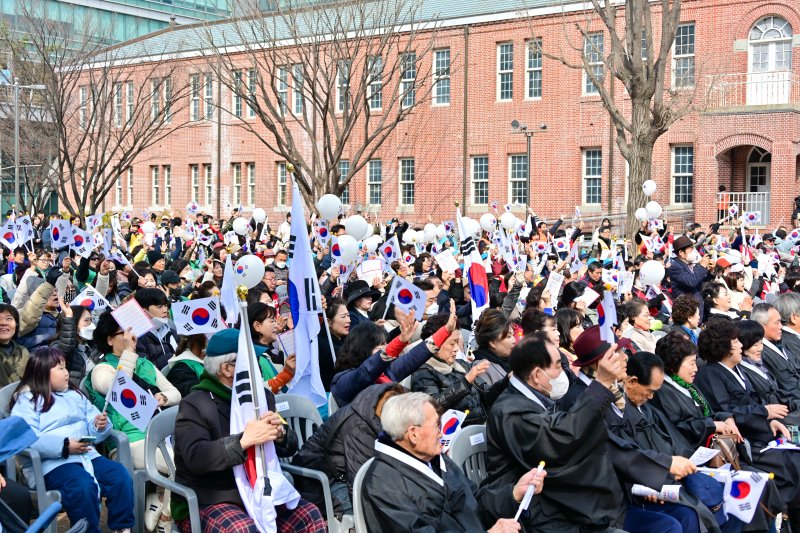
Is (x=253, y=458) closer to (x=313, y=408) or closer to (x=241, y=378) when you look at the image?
(x=241, y=378)

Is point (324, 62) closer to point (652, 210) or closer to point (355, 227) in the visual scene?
point (652, 210)

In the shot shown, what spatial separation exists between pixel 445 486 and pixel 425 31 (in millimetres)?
32171

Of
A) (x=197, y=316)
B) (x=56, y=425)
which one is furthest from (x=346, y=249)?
(x=56, y=425)

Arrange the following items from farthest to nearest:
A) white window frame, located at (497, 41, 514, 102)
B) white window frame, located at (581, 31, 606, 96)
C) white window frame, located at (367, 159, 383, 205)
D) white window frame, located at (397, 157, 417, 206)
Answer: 1. white window frame, located at (367, 159, 383, 205)
2. white window frame, located at (397, 157, 417, 206)
3. white window frame, located at (497, 41, 514, 102)
4. white window frame, located at (581, 31, 606, 96)

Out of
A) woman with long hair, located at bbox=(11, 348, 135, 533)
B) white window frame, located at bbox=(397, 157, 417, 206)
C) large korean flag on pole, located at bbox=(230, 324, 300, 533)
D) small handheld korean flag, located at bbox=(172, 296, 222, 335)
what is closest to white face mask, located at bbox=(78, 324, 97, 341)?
small handheld korean flag, located at bbox=(172, 296, 222, 335)

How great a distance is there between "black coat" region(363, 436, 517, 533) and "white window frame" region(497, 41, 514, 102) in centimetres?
3176

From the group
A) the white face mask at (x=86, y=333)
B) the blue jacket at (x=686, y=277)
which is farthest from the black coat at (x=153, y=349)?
Result: the blue jacket at (x=686, y=277)

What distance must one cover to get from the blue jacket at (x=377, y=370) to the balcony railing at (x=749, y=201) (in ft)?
84.3

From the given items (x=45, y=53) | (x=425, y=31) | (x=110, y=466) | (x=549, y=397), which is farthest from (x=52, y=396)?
(x=425, y=31)

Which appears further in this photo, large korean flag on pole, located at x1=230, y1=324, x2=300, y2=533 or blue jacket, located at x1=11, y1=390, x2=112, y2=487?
blue jacket, located at x1=11, y1=390, x2=112, y2=487

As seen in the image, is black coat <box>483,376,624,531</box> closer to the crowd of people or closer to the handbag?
the crowd of people

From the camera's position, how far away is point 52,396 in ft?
19.9

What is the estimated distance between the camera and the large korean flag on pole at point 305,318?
22.0 feet

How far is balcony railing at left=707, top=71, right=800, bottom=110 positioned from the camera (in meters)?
29.7
